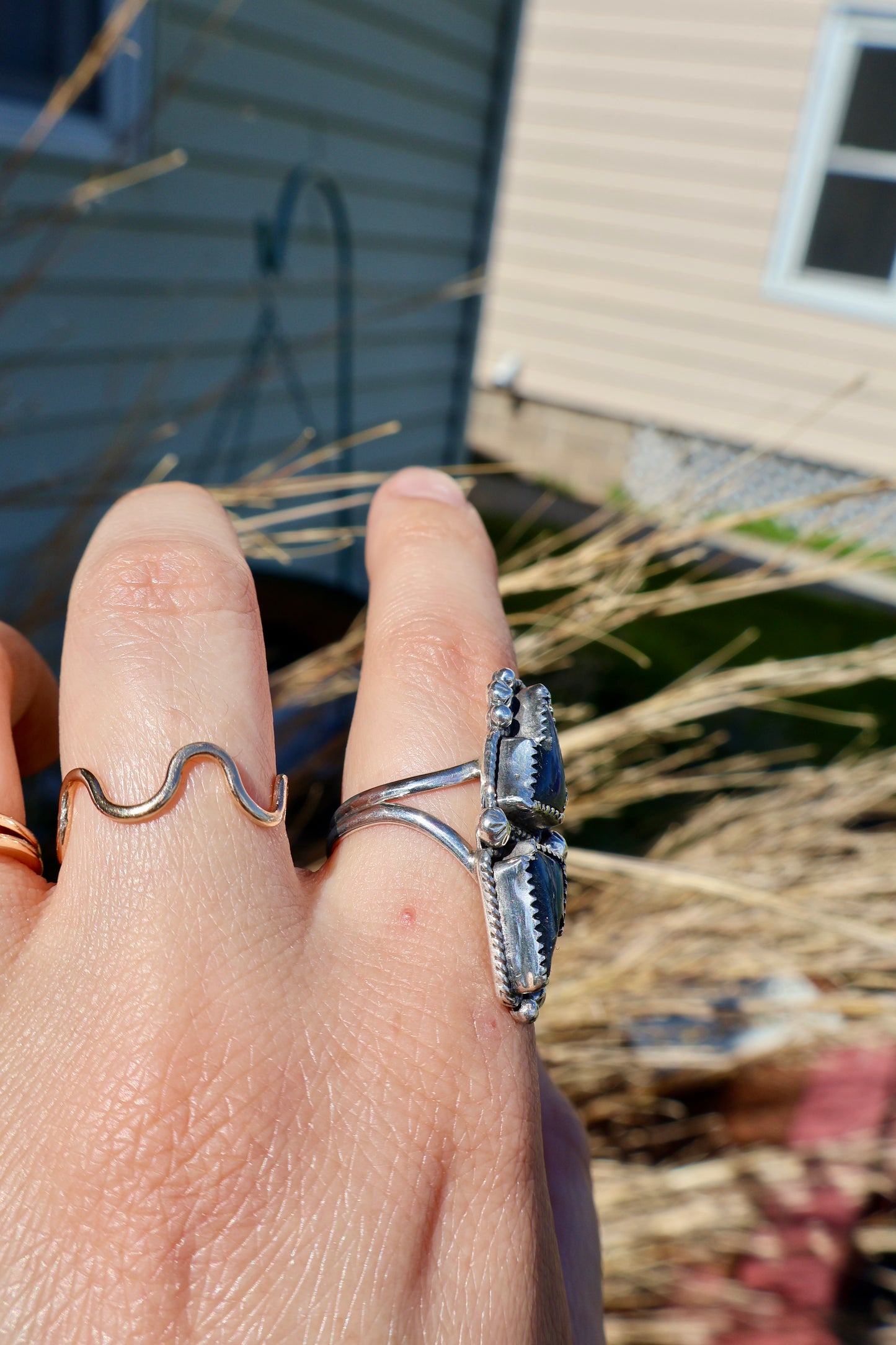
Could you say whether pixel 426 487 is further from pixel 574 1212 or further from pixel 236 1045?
pixel 574 1212

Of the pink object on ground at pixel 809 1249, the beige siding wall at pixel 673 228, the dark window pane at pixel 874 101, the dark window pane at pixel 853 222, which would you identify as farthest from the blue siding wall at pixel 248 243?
the dark window pane at pixel 853 222

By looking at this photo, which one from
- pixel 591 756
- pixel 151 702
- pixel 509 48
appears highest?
pixel 509 48

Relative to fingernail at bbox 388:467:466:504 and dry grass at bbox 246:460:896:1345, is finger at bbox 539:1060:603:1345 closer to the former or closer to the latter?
dry grass at bbox 246:460:896:1345

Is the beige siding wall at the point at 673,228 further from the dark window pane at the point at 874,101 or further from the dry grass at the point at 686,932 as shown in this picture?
the dry grass at the point at 686,932

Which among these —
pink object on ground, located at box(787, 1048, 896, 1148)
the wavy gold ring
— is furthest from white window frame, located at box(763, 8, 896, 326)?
the wavy gold ring

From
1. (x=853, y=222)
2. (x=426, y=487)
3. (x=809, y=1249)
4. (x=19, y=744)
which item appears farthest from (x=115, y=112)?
(x=853, y=222)

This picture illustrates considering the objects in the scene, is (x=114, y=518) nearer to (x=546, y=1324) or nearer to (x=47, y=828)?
(x=546, y=1324)

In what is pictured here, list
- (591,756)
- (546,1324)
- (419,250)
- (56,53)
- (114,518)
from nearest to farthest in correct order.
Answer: (546,1324), (114,518), (591,756), (56,53), (419,250)

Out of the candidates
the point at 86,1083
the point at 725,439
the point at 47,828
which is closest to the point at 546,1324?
the point at 86,1083
